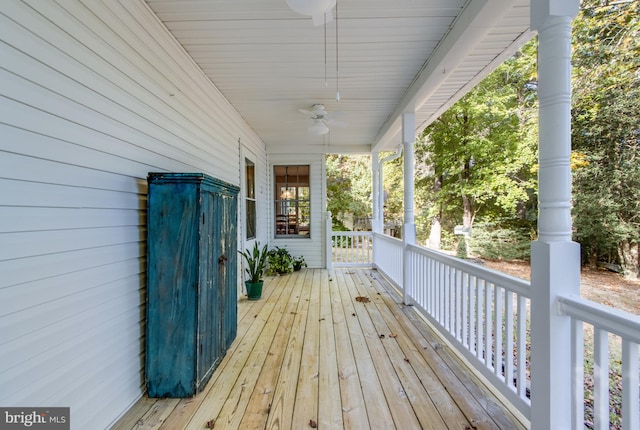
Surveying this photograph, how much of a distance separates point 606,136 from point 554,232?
4.63m

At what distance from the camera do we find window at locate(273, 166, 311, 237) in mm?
6547

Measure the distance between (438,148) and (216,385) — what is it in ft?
32.7

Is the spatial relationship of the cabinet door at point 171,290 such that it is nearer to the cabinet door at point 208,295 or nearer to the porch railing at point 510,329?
the cabinet door at point 208,295

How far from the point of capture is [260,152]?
232 inches

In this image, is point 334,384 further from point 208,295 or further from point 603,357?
point 603,357

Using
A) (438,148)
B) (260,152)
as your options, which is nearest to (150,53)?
(260,152)

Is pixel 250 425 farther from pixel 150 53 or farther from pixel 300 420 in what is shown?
pixel 150 53

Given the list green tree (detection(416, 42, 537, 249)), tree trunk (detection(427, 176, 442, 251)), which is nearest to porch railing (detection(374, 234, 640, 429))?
green tree (detection(416, 42, 537, 249))

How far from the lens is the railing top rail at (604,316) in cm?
106

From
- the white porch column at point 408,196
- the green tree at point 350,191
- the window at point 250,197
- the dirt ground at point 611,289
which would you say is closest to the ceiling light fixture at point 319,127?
the white porch column at point 408,196

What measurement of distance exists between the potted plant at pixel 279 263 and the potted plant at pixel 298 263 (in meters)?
0.22

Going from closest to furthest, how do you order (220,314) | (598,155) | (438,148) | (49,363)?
1. (49,363)
2. (220,314)
3. (598,155)
4. (438,148)

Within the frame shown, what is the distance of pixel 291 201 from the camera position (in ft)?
21.5

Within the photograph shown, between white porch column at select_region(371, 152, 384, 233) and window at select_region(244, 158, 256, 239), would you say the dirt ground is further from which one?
window at select_region(244, 158, 256, 239)
